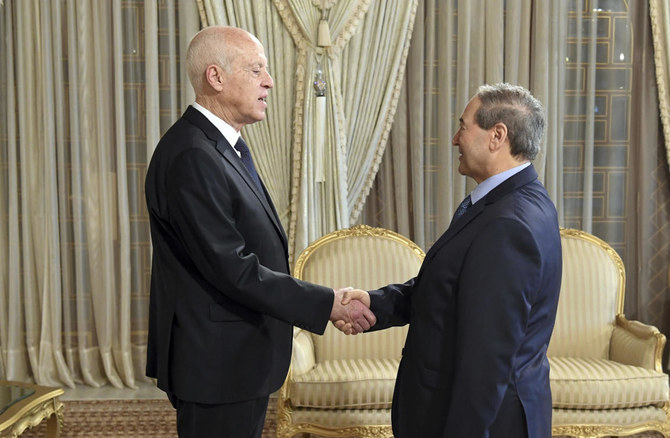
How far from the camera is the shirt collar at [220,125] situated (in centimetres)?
192

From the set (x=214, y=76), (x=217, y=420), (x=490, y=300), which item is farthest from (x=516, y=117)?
(x=217, y=420)

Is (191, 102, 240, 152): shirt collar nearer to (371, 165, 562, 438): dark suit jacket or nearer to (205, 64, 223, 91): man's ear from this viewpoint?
(205, 64, 223, 91): man's ear

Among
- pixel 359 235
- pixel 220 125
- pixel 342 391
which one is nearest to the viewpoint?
pixel 220 125

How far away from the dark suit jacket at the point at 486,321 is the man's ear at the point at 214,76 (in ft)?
2.35

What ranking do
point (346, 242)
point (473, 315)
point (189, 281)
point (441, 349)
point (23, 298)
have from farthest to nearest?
point (23, 298) → point (346, 242) → point (189, 281) → point (441, 349) → point (473, 315)

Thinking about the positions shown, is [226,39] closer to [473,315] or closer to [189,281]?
[189,281]

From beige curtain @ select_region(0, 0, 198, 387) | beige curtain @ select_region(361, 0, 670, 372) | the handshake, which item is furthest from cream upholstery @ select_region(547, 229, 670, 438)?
beige curtain @ select_region(0, 0, 198, 387)

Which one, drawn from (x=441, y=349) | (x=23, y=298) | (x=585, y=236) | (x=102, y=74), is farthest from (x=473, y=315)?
(x=23, y=298)

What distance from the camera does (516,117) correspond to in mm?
1675

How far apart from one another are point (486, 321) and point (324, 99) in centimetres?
251

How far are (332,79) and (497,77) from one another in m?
0.89

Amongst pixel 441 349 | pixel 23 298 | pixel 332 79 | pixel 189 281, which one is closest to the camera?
pixel 441 349

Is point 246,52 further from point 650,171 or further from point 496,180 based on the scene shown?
point 650,171

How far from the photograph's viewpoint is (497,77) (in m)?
3.96
